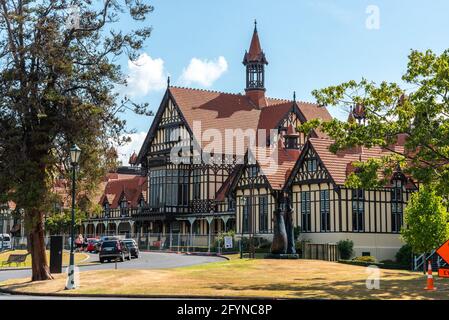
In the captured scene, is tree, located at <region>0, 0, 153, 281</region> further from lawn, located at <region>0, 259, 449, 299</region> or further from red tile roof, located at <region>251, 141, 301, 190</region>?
red tile roof, located at <region>251, 141, 301, 190</region>

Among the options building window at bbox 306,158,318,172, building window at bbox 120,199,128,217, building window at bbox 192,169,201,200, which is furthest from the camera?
building window at bbox 120,199,128,217

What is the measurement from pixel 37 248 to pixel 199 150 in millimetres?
35929

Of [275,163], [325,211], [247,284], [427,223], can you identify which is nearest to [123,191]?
[275,163]

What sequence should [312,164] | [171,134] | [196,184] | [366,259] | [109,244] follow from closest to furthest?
[109,244], [366,259], [312,164], [196,184], [171,134]

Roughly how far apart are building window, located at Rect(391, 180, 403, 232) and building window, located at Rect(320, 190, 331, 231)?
510 cm

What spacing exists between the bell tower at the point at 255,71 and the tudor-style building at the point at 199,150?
605 mm

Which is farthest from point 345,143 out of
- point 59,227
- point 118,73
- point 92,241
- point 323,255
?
point 59,227

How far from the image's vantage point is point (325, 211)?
4700cm

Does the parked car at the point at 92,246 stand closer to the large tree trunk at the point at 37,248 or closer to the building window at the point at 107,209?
the building window at the point at 107,209

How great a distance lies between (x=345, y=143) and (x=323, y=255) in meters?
18.8

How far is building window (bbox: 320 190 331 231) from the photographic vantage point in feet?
153

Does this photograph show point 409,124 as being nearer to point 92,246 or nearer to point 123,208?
point 92,246

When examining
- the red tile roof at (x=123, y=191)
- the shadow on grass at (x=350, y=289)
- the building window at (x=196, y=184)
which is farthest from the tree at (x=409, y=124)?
the red tile roof at (x=123, y=191)

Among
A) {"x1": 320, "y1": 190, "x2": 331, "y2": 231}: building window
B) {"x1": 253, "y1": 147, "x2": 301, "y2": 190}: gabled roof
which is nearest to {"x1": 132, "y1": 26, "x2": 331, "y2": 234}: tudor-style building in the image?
{"x1": 253, "y1": 147, "x2": 301, "y2": 190}: gabled roof
